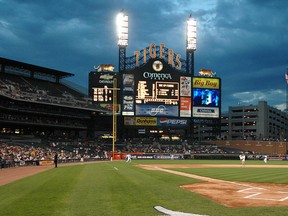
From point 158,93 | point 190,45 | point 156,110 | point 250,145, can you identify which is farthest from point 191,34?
point 250,145

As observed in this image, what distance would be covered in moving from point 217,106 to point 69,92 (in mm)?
32785

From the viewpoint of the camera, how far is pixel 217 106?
247 ft

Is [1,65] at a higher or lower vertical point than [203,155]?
higher

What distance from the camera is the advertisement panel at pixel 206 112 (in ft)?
244

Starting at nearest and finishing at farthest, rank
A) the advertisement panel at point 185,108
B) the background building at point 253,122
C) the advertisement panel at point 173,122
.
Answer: the advertisement panel at point 173,122
the advertisement panel at point 185,108
the background building at point 253,122

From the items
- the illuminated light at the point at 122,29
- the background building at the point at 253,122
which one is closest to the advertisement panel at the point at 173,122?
the illuminated light at the point at 122,29

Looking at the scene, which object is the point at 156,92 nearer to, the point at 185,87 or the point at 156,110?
the point at 156,110

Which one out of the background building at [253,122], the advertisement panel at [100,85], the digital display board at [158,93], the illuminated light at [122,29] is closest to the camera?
the advertisement panel at [100,85]

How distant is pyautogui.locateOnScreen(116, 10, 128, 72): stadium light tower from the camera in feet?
243

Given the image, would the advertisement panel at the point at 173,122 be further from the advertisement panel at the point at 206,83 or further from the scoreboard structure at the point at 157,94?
the advertisement panel at the point at 206,83

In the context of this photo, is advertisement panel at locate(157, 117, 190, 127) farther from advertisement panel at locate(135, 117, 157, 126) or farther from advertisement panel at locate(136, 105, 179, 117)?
advertisement panel at locate(135, 117, 157, 126)

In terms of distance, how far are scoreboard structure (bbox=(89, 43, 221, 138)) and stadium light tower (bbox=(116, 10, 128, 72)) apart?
43.0 inches

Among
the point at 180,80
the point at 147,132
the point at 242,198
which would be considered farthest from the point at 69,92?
the point at 242,198

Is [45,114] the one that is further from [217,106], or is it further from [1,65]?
[217,106]
